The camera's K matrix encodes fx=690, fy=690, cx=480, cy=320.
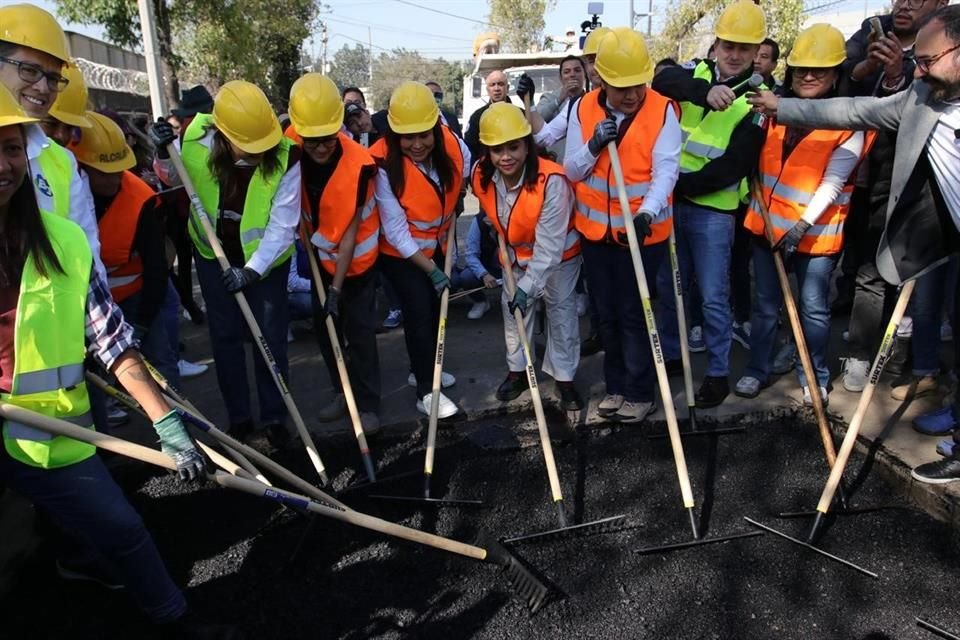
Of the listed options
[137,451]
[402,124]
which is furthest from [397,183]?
[137,451]

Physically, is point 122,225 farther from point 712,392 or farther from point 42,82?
point 712,392

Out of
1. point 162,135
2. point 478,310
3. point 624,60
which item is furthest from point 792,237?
point 162,135

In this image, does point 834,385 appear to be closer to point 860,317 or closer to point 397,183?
point 860,317

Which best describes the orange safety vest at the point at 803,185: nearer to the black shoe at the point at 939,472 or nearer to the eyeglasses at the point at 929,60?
the eyeglasses at the point at 929,60

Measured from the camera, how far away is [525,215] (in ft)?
12.3

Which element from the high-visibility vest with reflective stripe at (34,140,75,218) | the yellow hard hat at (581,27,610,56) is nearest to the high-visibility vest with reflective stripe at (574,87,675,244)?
the yellow hard hat at (581,27,610,56)

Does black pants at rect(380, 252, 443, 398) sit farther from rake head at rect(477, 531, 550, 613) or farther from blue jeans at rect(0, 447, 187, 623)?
blue jeans at rect(0, 447, 187, 623)

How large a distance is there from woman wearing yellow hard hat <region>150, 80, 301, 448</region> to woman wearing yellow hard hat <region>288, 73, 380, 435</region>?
0.17 metres

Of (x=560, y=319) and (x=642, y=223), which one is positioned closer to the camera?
(x=642, y=223)

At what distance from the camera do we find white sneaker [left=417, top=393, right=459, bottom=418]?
13.4ft

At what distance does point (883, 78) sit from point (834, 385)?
5.85ft

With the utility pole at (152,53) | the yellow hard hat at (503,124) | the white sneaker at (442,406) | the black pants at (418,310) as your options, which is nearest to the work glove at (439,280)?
the black pants at (418,310)

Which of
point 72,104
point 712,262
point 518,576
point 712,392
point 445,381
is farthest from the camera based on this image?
point 445,381

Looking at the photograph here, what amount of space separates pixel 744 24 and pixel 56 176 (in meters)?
3.34
